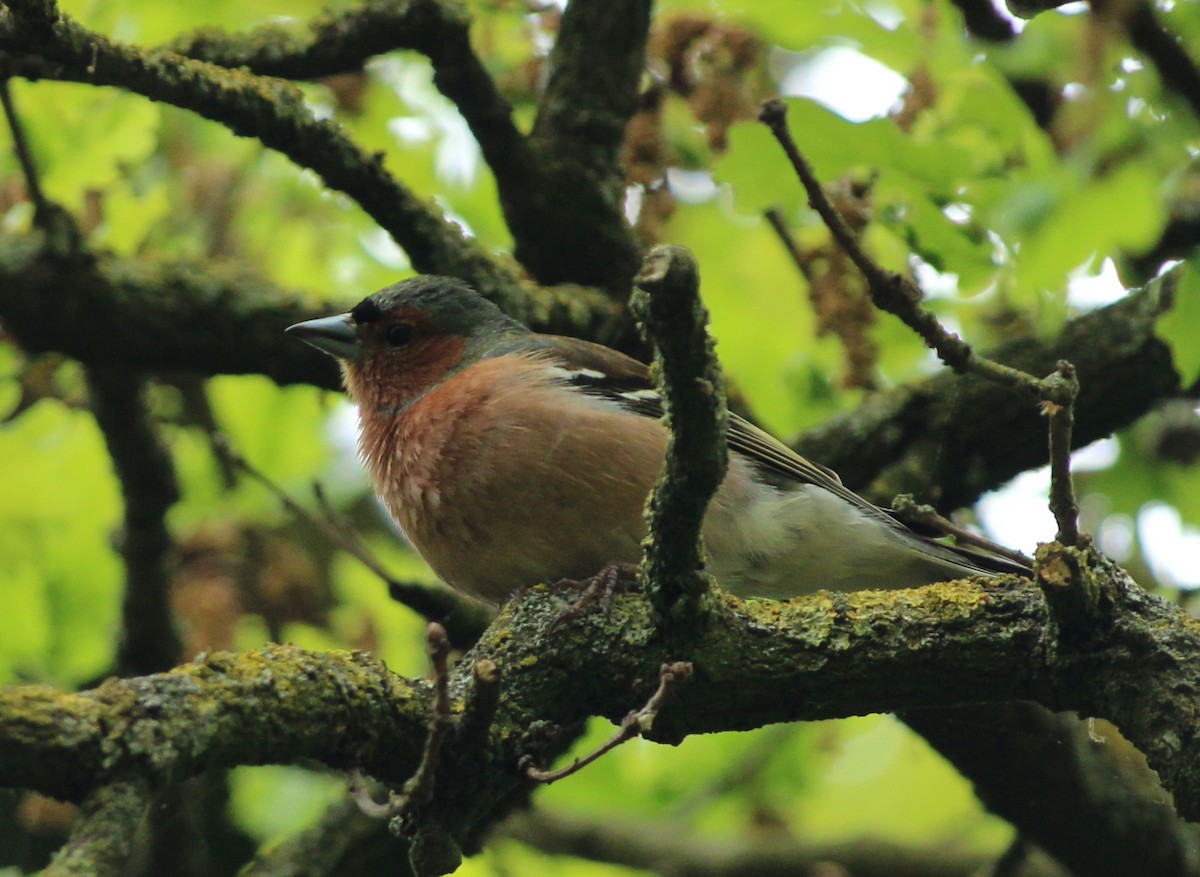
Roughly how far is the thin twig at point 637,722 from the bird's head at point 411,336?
2672 mm

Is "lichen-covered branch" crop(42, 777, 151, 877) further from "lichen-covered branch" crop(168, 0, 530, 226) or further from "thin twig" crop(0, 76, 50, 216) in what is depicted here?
"lichen-covered branch" crop(168, 0, 530, 226)

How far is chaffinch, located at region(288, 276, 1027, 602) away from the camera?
4828 mm

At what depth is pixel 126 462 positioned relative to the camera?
6.16m

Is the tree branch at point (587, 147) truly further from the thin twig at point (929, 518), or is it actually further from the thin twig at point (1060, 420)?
the thin twig at point (1060, 420)

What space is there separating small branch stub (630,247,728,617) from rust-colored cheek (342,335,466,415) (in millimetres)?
2404

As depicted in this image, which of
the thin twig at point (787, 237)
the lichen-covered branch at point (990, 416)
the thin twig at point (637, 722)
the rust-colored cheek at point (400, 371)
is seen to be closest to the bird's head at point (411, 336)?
the rust-colored cheek at point (400, 371)

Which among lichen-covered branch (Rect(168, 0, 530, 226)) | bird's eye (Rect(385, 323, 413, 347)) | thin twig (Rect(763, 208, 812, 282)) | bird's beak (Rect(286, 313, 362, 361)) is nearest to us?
lichen-covered branch (Rect(168, 0, 530, 226))

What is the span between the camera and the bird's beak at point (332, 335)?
5750 millimetres

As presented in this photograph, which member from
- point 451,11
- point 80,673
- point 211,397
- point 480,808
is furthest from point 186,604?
point 480,808

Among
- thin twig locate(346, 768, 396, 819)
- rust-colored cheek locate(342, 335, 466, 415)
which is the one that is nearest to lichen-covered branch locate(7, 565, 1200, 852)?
thin twig locate(346, 768, 396, 819)

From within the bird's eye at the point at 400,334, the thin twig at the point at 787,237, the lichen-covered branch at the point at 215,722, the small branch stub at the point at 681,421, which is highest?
the thin twig at the point at 787,237

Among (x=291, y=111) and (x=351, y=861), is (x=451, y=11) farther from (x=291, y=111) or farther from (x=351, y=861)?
(x=351, y=861)

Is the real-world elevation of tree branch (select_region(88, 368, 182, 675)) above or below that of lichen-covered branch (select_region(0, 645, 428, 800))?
below

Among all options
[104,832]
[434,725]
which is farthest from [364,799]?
[104,832]
